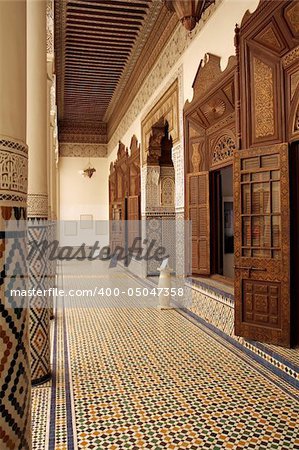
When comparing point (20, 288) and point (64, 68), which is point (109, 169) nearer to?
point (64, 68)

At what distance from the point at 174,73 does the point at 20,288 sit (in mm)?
4148

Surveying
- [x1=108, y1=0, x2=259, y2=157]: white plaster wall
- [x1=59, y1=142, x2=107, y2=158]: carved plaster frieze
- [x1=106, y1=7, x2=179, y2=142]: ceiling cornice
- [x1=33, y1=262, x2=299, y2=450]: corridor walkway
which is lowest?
[x1=33, y1=262, x2=299, y2=450]: corridor walkway

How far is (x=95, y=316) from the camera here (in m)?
4.23

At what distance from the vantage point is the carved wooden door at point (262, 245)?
2764mm

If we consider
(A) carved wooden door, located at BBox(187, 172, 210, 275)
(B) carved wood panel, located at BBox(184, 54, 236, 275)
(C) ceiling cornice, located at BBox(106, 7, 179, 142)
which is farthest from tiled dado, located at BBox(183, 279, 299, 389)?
(C) ceiling cornice, located at BBox(106, 7, 179, 142)

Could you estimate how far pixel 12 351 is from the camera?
1.00 m

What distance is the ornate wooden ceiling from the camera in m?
4.88

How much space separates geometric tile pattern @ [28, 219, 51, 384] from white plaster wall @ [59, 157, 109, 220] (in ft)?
27.6

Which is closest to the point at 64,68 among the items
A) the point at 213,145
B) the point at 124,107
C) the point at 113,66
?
the point at 113,66

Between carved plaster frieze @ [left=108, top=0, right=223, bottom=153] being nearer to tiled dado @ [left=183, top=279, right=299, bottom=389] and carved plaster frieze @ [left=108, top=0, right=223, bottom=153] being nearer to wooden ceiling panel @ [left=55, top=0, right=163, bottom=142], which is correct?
wooden ceiling panel @ [left=55, top=0, right=163, bottom=142]

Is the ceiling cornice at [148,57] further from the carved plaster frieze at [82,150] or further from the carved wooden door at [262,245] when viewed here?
the carved wooden door at [262,245]

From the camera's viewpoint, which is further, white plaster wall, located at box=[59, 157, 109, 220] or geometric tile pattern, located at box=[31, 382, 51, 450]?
white plaster wall, located at box=[59, 157, 109, 220]

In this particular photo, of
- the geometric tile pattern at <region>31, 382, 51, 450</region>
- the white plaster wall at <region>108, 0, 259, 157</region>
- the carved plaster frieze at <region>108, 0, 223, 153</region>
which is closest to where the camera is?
the geometric tile pattern at <region>31, 382, 51, 450</region>

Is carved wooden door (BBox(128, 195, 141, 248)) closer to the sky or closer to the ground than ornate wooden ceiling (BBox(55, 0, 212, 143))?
closer to the ground
